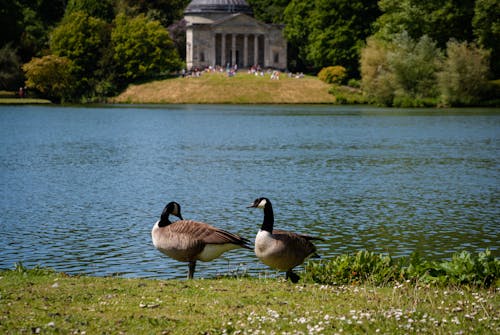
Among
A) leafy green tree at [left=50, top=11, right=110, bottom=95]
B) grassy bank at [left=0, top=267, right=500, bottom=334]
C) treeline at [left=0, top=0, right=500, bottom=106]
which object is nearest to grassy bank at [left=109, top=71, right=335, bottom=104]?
treeline at [left=0, top=0, right=500, bottom=106]

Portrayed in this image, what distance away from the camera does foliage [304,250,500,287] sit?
11.5 m

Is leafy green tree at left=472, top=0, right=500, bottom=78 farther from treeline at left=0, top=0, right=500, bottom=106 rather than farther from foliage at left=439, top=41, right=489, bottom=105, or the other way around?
foliage at left=439, top=41, right=489, bottom=105

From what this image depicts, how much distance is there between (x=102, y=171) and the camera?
29688 mm

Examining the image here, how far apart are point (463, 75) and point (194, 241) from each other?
64.5 metres

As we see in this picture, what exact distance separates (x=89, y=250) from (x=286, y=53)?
110 metres

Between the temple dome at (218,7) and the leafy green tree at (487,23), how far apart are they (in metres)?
50.5

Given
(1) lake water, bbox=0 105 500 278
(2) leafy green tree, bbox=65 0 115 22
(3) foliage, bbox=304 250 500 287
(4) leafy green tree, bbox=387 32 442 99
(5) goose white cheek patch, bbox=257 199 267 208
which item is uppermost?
(2) leafy green tree, bbox=65 0 115 22

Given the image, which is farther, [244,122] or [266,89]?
[266,89]

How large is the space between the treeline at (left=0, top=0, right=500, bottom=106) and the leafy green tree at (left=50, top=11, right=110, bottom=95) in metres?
0.13

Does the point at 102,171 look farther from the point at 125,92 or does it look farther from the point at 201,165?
the point at 125,92

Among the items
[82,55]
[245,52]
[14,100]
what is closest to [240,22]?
[245,52]

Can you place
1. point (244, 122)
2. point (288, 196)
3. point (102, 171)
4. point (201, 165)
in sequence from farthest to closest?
point (244, 122) → point (201, 165) → point (102, 171) → point (288, 196)

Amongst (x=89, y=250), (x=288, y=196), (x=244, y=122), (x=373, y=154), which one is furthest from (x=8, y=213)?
(x=244, y=122)

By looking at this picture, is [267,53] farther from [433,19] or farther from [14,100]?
[433,19]
